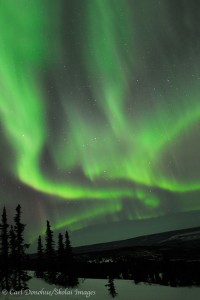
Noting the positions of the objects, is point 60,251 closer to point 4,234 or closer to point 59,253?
point 59,253

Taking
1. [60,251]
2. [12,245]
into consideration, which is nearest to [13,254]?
[12,245]

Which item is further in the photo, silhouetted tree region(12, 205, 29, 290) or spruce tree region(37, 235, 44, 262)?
spruce tree region(37, 235, 44, 262)

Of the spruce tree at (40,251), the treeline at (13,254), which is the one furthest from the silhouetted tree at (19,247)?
the spruce tree at (40,251)

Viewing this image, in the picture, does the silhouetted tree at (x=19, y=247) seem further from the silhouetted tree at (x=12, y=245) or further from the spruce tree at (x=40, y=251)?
the spruce tree at (x=40, y=251)

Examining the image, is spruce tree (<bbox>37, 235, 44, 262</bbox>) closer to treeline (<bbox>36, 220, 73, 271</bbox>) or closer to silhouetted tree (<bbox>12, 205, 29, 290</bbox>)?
treeline (<bbox>36, 220, 73, 271</bbox>)

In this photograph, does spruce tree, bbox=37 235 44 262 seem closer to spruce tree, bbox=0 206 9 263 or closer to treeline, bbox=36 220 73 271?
treeline, bbox=36 220 73 271

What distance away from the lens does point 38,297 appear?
105 feet

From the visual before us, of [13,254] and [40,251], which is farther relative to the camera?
[40,251]

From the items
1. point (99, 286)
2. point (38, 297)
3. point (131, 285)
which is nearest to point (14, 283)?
point (38, 297)

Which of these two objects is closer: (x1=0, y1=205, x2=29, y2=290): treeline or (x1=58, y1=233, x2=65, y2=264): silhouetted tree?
(x1=0, y1=205, x2=29, y2=290): treeline

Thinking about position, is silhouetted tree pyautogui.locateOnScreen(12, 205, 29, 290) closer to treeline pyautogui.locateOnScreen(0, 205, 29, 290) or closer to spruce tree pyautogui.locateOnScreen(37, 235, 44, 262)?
treeline pyautogui.locateOnScreen(0, 205, 29, 290)

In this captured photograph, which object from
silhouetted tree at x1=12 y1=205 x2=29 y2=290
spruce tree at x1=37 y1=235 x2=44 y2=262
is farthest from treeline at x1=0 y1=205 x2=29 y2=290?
spruce tree at x1=37 y1=235 x2=44 y2=262

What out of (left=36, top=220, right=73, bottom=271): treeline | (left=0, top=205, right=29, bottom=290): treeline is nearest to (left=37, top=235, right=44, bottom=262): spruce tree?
(left=36, top=220, right=73, bottom=271): treeline

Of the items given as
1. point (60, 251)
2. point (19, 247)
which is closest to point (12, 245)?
point (19, 247)
